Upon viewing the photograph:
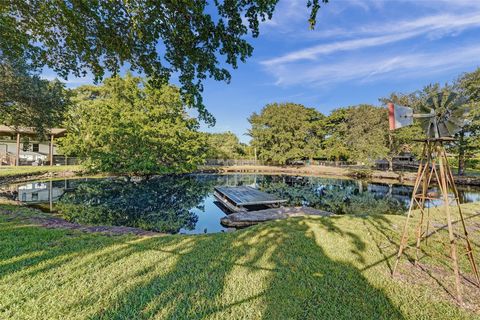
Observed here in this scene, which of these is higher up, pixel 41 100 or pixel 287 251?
pixel 41 100

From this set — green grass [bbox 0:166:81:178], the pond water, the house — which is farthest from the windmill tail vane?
the house

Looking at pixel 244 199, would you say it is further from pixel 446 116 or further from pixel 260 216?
pixel 446 116

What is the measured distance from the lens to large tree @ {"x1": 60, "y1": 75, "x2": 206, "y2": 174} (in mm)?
18844

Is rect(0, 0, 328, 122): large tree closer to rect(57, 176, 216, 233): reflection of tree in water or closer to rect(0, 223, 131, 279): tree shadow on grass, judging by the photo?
rect(0, 223, 131, 279): tree shadow on grass

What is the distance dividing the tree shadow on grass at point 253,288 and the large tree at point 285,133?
28.6m

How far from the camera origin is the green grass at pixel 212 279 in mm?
2357

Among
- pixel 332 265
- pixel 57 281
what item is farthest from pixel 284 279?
pixel 57 281

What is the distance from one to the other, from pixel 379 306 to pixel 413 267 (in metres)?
1.52

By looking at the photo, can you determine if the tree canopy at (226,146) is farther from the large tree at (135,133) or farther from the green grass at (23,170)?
the green grass at (23,170)

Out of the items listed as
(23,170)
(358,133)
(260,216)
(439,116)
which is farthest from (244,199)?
(358,133)

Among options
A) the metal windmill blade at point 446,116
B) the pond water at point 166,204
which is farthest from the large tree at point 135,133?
the metal windmill blade at point 446,116

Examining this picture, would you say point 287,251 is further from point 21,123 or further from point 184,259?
point 21,123

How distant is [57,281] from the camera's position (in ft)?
9.14

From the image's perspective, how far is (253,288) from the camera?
2.79 metres
